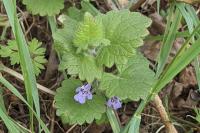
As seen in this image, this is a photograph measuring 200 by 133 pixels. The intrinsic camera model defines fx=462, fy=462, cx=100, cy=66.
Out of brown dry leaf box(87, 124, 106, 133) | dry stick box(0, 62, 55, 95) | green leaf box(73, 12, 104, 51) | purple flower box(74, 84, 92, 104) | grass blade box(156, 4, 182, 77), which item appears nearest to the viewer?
green leaf box(73, 12, 104, 51)

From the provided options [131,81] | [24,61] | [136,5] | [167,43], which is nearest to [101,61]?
[131,81]

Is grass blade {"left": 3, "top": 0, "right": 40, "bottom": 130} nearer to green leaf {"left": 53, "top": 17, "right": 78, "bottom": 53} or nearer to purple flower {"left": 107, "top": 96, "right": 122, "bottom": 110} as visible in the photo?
green leaf {"left": 53, "top": 17, "right": 78, "bottom": 53}

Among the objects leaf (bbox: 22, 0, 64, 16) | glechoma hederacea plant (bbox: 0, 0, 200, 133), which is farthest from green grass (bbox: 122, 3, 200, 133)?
leaf (bbox: 22, 0, 64, 16)

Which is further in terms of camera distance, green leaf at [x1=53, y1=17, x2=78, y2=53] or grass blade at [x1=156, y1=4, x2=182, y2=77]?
grass blade at [x1=156, y1=4, x2=182, y2=77]

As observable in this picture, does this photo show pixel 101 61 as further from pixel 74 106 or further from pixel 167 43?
pixel 167 43

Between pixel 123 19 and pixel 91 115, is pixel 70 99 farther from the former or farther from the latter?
pixel 123 19

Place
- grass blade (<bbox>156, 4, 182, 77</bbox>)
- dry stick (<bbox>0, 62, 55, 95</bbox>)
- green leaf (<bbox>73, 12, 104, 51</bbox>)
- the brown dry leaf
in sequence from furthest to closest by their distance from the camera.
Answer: the brown dry leaf, dry stick (<bbox>0, 62, 55, 95</bbox>), grass blade (<bbox>156, 4, 182, 77</bbox>), green leaf (<bbox>73, 12, 104, 51</bbox>)

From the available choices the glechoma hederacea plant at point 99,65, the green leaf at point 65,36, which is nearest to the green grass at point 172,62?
the glechoma hederacea plant at point 99,65
